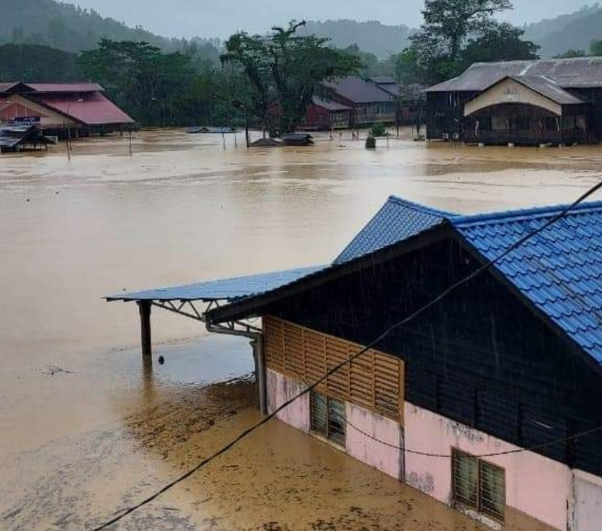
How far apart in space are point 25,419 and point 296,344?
3.94 m

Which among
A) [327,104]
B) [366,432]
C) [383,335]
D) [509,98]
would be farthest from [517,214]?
[327,104]

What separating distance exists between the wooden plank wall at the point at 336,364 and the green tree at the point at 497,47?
204 ft

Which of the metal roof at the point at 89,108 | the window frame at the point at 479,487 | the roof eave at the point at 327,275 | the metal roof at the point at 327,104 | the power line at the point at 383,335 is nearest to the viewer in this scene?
the power line at the point at 383,335

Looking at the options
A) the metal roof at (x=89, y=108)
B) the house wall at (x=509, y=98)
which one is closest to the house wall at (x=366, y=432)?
the house wall at (x=509, y=98)

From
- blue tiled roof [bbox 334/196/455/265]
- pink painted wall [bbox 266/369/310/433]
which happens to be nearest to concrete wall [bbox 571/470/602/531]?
pink painted wall [bbox 266/369/310/433]

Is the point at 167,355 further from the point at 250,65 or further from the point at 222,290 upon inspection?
the point at 250,65

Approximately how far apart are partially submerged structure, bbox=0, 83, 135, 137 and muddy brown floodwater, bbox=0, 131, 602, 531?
1159 inches

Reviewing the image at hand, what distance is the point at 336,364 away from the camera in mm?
9961

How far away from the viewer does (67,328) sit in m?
16.3

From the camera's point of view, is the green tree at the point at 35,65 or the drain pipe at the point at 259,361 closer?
the drain pipe at the point at 259,361

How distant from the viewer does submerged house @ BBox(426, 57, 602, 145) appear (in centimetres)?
5038

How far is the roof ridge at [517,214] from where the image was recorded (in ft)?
25.5

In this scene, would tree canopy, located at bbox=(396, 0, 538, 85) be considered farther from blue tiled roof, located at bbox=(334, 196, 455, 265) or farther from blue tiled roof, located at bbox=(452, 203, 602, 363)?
blue tiled roof, located at bbox=(452, 203, 602, 363)

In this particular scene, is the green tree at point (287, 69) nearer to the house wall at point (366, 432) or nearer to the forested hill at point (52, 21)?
the house wall at point (366, 432)
